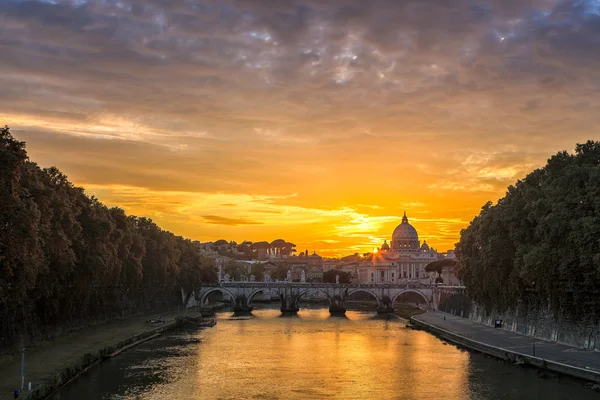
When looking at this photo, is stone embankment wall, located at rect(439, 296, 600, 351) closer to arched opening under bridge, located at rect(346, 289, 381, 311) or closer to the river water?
the river water

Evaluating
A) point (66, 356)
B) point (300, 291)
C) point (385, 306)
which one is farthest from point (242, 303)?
point (66, 356)

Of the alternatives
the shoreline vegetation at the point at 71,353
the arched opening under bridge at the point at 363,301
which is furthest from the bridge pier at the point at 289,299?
the shoreline vegetation at the point at 71,353

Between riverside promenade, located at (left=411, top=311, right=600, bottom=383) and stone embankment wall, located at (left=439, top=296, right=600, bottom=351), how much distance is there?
592mm

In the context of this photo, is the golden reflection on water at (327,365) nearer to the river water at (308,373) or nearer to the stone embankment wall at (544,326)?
the river water at (308,373)

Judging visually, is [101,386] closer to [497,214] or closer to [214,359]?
[214,359]

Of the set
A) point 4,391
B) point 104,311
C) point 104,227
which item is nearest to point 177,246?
point 104,311

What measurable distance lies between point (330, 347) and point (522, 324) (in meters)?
15.4

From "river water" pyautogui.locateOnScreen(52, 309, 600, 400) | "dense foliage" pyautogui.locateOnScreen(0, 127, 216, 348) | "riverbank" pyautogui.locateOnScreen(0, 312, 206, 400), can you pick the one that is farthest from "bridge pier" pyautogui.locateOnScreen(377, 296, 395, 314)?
"riverbank" pyautogui.locateOnScreen(0, 312, 206, 400)

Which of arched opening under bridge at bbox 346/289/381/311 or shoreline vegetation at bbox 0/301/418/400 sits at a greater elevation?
arched opening under bridge at bbox 346/289/381/311

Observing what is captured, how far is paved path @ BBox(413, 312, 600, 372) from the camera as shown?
137ft

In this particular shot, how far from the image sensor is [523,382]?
130 feet

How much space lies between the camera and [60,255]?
4775 centimetres

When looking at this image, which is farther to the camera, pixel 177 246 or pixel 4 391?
pixel 177 246

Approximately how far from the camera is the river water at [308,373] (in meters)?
36.9
